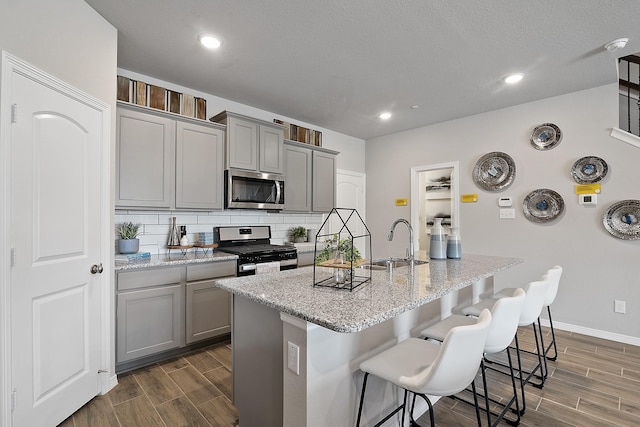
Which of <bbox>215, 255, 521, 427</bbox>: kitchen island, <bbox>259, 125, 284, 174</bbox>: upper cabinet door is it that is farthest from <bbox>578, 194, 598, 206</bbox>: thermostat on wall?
<bbox>259, 125, 284, 174</bbox>: upper cabinet door

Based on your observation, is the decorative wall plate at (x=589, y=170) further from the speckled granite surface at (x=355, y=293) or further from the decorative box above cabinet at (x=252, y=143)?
the decorative box above cabinet at (x=252, y=143)

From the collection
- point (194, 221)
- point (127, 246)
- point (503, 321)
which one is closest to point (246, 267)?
point (194, 221)

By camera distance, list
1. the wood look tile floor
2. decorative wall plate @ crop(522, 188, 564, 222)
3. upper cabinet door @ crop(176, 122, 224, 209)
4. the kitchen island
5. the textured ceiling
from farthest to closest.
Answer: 1. decorative wall plate @ crop(522, 188, 564, 222)
2. upper cabinet door @ crop(176, 122, 224, 209)
3. the textured ceiling
4. the wood look tile floor
5. the kitchen island

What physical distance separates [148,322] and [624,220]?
4678 millimetres

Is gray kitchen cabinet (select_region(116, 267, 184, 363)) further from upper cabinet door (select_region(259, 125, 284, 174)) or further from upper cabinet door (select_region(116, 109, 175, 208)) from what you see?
upper cabinet door (select_region(259, 125, 284, 174))

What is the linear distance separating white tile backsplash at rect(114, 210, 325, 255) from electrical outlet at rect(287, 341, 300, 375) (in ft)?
7.51

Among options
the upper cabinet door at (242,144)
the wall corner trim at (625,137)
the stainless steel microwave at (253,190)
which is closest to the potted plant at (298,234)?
the stainless steel microwave at (253,190)

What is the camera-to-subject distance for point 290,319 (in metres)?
1.36

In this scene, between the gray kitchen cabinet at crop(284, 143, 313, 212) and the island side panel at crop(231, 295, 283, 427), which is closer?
the island side panel at crop(231, 295, 283, 427)

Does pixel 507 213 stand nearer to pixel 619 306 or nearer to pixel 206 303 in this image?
pixel 619 306

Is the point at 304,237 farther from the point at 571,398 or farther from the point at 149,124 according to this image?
the point at 571,398

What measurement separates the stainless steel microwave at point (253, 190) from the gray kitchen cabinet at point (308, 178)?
0.74ft

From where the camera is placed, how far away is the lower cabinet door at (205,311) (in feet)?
9.26

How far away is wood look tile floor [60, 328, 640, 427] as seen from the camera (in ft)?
6.37
